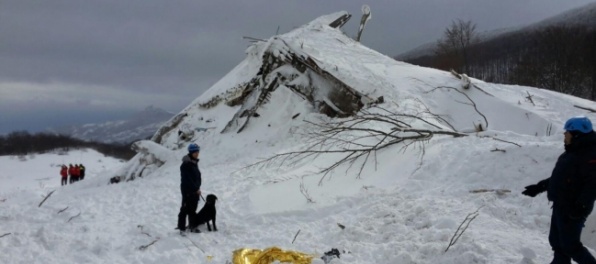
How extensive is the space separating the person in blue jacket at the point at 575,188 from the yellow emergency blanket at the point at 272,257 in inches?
107

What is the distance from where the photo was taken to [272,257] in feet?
17.6

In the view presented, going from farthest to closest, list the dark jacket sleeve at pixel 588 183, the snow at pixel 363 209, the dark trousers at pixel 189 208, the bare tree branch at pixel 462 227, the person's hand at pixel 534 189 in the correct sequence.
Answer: the dark trousers at pixel 189 208 → the snow at pixel 363 209 → the bare tree branch at pixel 462 227 → the person's hand at pixel 534 189 → the dark jacket sleeve at pixel 588 183

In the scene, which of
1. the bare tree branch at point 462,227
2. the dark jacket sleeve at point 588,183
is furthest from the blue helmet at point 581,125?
the bare tree branch at point 462,227

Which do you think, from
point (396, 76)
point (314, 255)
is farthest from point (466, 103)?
point (314, 255)

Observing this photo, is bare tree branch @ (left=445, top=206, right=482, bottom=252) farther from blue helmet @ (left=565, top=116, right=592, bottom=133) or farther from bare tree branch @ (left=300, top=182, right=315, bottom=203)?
bare tree branch @ (left=300, top=182, right=315, bottom=203)

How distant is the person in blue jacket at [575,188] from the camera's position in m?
3.90

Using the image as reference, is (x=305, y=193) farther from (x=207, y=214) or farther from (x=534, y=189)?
(x=534, y=189)

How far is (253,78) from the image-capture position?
764 inches

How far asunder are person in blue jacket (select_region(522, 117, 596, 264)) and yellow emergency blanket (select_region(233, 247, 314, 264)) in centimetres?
273

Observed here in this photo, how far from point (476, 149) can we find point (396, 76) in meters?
9.60

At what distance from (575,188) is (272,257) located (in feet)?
11.1

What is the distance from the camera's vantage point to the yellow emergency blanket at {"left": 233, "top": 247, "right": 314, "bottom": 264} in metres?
5.27

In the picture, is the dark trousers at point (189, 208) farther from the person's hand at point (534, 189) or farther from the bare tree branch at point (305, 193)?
the person's hand at point (534, 189)

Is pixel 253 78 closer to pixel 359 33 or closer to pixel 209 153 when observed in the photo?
pixel 209 153
